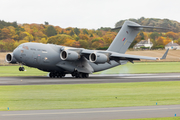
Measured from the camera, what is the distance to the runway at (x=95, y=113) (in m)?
11.2

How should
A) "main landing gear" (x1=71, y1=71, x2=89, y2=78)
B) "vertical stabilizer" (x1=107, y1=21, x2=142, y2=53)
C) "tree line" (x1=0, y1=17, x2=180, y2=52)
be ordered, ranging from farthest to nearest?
1. "tree line" (x1=0, y1=17, x2=180, y2=52)
2. "vertical stabilizer" (x1=107, y1=21, x2=142, y2=53)
3. "main landing gear" (x1=71, y1=71, x2=89, y2=78)

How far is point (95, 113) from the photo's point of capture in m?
12.1

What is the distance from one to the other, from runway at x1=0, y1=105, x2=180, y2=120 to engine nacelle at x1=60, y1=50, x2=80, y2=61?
858 inches

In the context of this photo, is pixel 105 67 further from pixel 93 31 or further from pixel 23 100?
pixel 93 31

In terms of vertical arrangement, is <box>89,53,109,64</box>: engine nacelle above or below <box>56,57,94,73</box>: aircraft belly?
above

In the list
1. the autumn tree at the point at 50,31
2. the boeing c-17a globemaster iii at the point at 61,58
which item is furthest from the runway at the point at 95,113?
the autumn tree at the point at 50,31

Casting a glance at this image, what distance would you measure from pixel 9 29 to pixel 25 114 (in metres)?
92.7

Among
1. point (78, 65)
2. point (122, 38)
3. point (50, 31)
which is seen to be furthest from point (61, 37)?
point (78, 65)

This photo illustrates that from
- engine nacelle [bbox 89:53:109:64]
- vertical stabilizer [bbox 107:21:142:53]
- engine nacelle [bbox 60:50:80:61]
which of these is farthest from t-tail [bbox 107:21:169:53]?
engine nacelle [bbox 60:50:80:61]

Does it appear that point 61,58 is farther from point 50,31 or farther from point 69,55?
point 50,31

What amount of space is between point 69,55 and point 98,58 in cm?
333

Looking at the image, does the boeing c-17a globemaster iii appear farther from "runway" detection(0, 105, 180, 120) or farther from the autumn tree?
the autumn tree

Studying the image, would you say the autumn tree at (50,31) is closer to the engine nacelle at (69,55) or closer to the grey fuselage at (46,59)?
the grey fuselage at (46,59)

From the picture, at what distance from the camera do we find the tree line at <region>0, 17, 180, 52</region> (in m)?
66.8
